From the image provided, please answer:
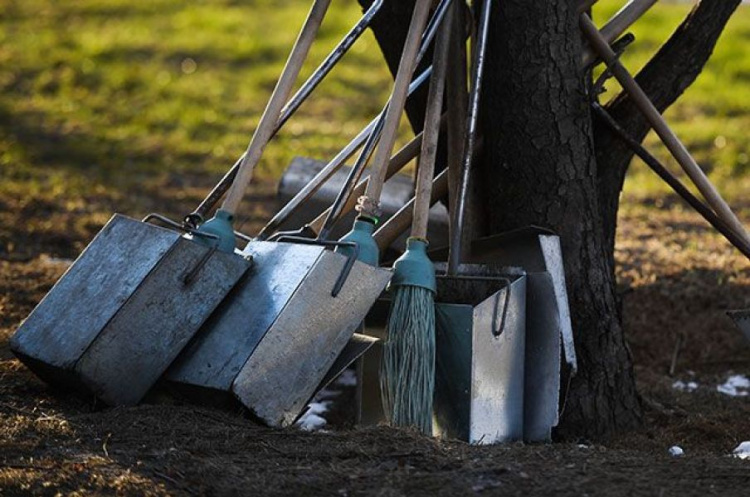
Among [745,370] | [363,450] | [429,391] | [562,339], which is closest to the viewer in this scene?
[363,450]

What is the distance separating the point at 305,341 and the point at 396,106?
0.80m

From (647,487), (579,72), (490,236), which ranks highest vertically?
(579,72)

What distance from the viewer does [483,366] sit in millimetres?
3357

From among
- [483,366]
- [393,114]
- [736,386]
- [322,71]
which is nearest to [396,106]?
[393,114]

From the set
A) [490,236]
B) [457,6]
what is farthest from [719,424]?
[457,6]

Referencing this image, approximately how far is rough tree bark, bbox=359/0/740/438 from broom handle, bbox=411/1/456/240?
0.20 meters

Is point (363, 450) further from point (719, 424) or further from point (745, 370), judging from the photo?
point (745, 370)

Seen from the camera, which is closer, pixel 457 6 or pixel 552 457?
pixel 552 457

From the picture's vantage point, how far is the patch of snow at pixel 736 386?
4539 mm

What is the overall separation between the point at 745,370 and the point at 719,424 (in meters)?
0.83

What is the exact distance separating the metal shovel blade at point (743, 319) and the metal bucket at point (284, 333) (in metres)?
1.14

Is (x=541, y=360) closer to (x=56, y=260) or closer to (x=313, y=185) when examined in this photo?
(x=313, y=185)

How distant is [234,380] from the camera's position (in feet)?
9.98

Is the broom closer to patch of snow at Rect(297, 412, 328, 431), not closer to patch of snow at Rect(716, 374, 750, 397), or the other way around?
patch of snow at Rect(297, 412, 328, 431)
